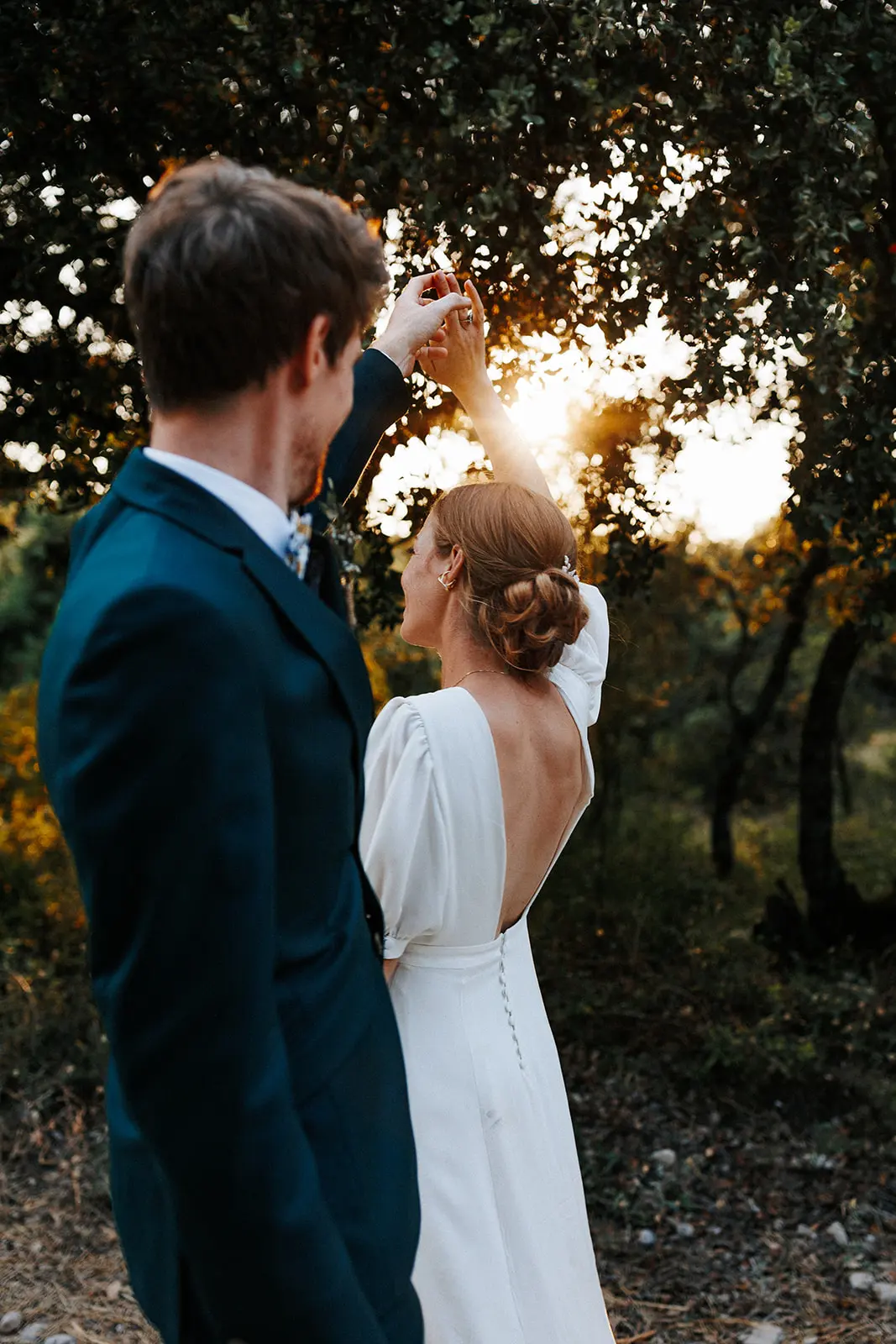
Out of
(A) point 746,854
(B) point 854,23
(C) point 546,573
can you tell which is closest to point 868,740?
(A) point 746,854

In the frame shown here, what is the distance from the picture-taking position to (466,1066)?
82.0 inches

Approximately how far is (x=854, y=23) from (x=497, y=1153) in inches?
116

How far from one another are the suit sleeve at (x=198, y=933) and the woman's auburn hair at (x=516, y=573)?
1138mm

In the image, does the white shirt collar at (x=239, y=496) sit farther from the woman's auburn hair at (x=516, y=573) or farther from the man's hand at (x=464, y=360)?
the man's hand at (x=464, y=360)

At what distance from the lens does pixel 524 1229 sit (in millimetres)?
2072

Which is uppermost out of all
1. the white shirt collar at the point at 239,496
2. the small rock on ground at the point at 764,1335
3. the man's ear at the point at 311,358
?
the man's ear at the point at 311,358

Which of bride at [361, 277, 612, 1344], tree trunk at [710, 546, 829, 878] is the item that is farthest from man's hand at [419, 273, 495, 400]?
tree trunk at [710, 546, 829, 878]

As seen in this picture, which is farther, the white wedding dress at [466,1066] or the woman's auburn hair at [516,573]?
the woman's auburn hair at [516,573]

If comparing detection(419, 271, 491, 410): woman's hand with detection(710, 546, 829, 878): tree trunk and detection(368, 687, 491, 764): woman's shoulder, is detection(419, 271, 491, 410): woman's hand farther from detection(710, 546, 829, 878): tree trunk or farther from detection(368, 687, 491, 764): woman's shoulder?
detection(710, 546, 829, 878): tree trunk

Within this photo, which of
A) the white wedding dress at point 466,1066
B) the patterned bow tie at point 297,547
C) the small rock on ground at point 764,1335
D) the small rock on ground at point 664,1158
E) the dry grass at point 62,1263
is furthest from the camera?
the small rock on ground at point 664,1158

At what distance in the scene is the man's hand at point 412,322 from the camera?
2.08 meters

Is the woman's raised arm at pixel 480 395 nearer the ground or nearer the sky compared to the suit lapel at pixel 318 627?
nearer the sky

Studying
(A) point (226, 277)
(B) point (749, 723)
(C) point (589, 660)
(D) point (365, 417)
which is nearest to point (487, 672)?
(C) point (589, 660)

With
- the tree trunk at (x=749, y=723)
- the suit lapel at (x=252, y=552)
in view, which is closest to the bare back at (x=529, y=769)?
the suit lapel at (x=252, y=552)
